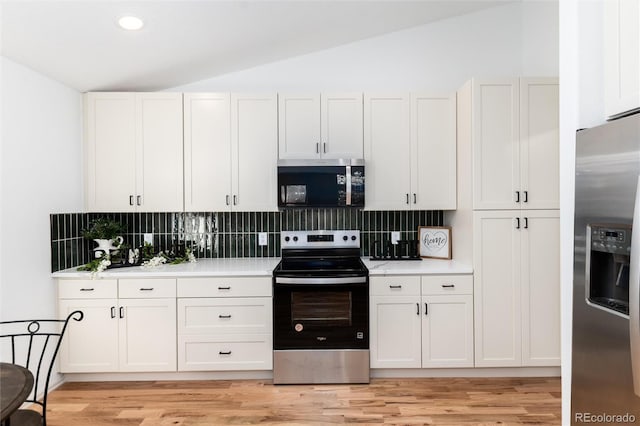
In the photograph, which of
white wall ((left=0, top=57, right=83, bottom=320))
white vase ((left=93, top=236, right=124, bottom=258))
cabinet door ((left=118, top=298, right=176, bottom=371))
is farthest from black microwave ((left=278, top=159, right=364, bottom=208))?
white wall ((left=0, top=57, right=83, bottom=320))

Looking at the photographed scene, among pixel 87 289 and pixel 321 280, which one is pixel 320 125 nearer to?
pixel 321 280

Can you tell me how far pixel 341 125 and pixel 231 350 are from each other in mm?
1922

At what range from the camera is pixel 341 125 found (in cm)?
336

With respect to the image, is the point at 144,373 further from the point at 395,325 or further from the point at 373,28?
the point at 373,28

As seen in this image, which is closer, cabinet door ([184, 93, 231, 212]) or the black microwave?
the black microwave

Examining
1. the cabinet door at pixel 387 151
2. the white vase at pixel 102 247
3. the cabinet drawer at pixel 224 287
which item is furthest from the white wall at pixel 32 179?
the cabinet door at pixel 387 151

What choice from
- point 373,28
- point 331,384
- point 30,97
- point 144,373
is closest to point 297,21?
point 373,28

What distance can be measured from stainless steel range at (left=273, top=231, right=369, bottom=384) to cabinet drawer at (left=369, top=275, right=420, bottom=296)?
0.07 metres

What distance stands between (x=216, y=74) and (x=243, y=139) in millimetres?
685

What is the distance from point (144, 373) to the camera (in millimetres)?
3074

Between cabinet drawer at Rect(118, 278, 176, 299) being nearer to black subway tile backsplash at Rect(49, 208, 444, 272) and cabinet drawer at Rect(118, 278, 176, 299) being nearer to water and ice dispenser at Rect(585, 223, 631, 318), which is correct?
black subway tile backsplash at Rect(49, 208, 444, 272)

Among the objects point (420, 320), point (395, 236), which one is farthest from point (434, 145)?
point (420, 320)

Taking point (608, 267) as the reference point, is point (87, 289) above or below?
below

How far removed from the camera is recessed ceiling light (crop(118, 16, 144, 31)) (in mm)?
2408
